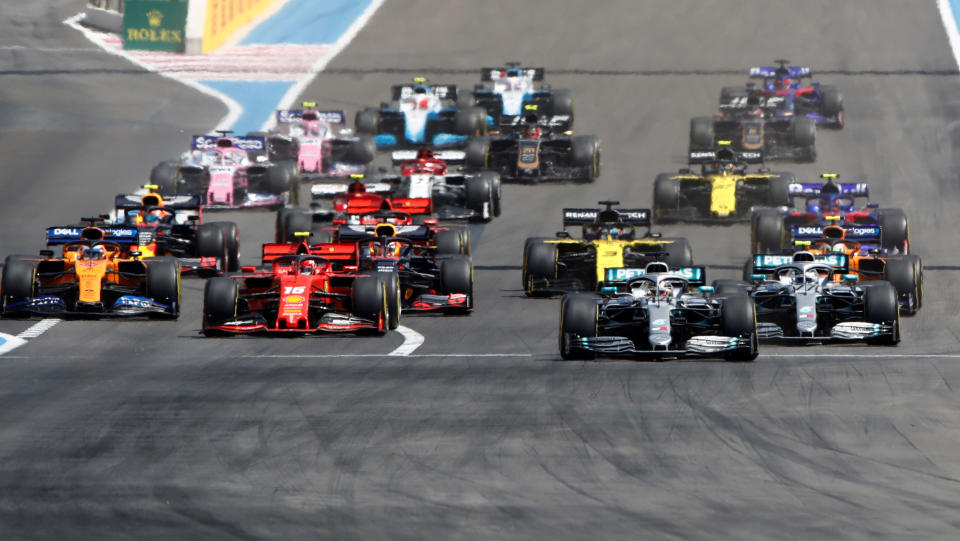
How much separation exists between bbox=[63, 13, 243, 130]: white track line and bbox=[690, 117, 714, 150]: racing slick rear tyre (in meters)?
13.4

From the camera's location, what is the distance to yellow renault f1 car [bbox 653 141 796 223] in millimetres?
38438

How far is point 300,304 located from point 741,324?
252 inches

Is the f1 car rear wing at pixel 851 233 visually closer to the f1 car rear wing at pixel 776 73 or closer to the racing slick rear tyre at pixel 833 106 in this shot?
the racing slick rear tyre at pixel 833 106

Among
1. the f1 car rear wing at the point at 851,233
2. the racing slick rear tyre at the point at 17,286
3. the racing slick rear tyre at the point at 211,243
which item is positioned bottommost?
the racing slick rear tyre at the point at 17,286

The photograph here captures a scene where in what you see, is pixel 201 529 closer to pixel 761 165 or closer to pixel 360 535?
pixel 360 535

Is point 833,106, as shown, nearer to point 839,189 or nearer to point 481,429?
point 839,189

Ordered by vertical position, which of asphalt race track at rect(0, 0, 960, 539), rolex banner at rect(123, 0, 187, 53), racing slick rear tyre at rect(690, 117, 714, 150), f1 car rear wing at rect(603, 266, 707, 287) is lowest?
asphalt race track at rect(0, 0, 960, 539)

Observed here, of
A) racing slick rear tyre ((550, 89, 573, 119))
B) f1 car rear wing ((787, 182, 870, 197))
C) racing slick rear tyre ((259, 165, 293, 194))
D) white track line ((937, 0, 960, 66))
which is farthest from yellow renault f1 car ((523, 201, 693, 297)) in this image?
white track line ((937, 0, 960, 66))

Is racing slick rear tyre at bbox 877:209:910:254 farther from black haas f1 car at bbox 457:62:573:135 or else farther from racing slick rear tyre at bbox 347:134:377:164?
black haas f1 car at bbox 457:62:573:135

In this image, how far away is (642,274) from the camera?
24844 mm

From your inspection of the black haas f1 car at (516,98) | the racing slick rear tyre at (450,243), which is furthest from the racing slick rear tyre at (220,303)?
the black haas f1 car at (516,98)

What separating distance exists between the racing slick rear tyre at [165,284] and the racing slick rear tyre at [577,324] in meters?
6.77

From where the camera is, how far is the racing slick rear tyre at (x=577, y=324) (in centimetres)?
2289

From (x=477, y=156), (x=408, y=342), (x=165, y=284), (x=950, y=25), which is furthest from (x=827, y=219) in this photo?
(x=950, y=25)
